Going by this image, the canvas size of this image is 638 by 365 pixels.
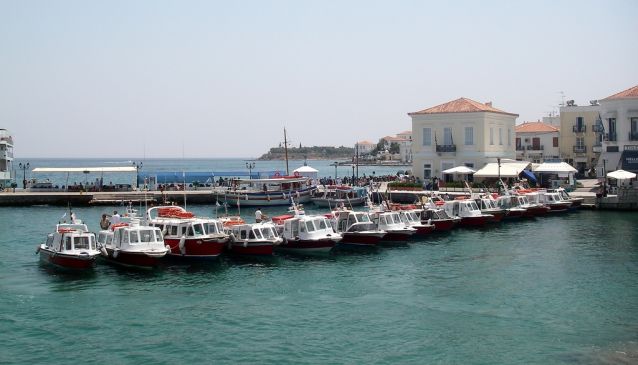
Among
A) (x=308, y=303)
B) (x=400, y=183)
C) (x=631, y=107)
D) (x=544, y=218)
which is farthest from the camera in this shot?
(x=400, y=183)

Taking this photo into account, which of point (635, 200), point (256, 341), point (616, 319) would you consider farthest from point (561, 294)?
point (635, 200)

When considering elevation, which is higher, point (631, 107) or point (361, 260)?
point (631, 107)

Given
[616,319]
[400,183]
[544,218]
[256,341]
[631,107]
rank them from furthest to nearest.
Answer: [400,183] → [631,107] → [544,218] → [616,319] → [256,341]

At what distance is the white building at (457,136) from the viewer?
237ft

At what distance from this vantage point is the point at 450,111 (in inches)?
2886

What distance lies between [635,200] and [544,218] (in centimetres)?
959

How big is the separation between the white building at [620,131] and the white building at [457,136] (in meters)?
10.7

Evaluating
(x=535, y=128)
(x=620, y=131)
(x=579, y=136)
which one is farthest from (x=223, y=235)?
(x=535, y=128)

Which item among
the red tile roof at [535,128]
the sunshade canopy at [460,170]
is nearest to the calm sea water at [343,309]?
the sunshade canopy at [460,170]

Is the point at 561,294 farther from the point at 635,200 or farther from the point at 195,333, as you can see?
the point at 635,200

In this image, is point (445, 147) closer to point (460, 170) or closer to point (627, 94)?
point (460, 170)

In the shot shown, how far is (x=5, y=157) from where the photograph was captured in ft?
255

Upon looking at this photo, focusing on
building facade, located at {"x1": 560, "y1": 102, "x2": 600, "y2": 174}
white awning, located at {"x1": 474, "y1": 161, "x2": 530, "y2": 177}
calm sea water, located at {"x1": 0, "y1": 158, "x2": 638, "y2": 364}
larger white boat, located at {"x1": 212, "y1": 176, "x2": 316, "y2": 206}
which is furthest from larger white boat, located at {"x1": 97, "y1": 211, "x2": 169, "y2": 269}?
building facade, located at {"x1": 560, "y1": 102, "x2": 600, "y2": 174}

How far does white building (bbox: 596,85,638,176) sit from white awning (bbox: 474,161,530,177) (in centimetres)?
784
